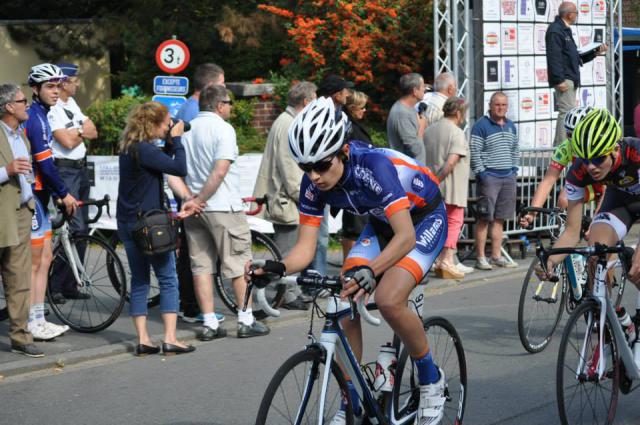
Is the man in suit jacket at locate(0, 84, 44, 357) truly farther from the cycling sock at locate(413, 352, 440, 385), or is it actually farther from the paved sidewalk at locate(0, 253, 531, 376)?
the cycling sock at locate(413, 352, 440, 385)

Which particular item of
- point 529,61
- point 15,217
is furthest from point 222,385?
point 529,61

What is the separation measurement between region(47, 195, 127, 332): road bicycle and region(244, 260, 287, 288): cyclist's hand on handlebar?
433 cm

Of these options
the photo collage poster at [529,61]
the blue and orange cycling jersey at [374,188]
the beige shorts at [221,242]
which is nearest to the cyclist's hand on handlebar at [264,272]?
the blue and orange cycling jersey at [374,188]

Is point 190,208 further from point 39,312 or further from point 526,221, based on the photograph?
point 526,221

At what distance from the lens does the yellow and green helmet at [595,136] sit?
609 cm

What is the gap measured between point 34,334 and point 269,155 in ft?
8.65

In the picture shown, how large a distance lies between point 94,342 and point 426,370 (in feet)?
12.9

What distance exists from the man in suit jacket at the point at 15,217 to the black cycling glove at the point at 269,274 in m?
3.40

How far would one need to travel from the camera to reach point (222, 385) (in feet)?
23.9

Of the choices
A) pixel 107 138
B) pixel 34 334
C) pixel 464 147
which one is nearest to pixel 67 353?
pixel 34 334

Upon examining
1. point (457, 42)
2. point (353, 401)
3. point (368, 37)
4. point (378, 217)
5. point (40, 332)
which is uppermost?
point (368, 37)

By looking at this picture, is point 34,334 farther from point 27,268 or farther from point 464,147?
point 464,147

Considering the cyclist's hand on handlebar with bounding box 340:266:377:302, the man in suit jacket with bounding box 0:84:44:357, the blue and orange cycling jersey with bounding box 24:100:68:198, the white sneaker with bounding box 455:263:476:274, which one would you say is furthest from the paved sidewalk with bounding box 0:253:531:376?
the cyclist's hand on handlebar with bounding box 340:266:377:302

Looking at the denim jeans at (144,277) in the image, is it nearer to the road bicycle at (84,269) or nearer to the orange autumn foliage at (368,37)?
the road bicycle at (84,269)
